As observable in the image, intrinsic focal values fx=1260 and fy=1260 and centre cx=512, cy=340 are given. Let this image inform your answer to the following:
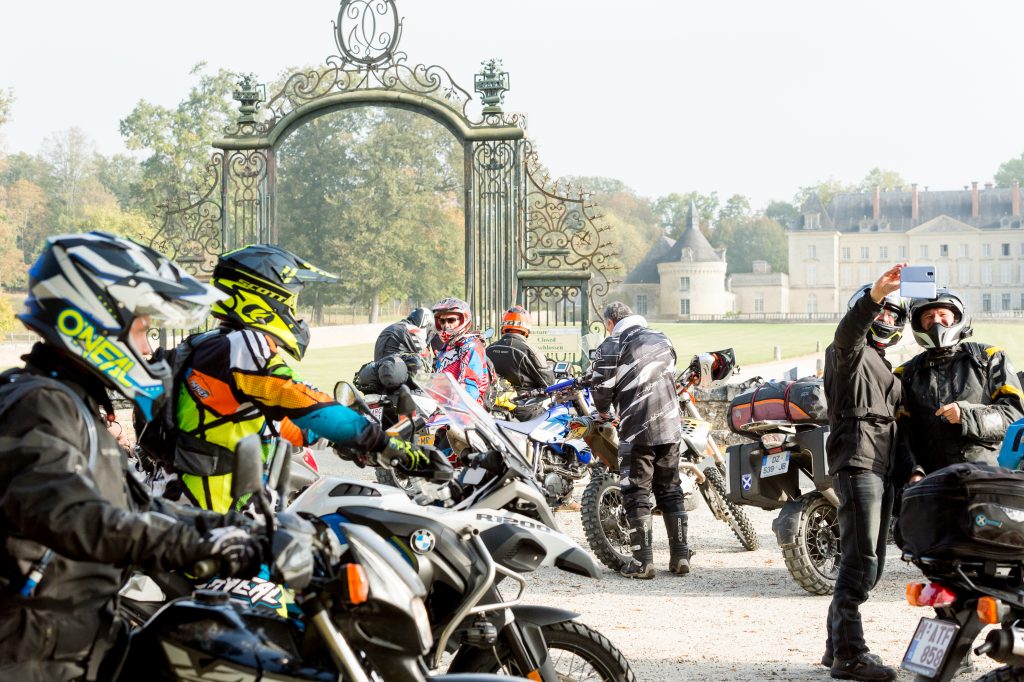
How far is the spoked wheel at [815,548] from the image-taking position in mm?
7797

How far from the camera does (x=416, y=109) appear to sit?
16031 mm

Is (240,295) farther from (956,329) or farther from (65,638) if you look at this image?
(956,329)

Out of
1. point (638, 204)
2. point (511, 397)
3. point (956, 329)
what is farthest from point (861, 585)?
point (638, 204)

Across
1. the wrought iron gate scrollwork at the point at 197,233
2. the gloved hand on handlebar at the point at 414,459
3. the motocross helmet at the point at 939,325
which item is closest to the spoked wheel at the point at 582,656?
the gloved hand on handlebar at the point at 414,459

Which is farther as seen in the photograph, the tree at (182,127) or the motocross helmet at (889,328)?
the tree at (182,127)

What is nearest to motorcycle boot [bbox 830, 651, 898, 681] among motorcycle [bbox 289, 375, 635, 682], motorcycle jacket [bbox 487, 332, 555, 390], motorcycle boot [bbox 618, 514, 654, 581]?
motorcycle [bbox 289, 375, 635, 682]

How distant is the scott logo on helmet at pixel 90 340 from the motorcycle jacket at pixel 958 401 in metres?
4.02

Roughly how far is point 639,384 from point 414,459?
507 cm

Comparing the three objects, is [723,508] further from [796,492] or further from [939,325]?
[939,325]

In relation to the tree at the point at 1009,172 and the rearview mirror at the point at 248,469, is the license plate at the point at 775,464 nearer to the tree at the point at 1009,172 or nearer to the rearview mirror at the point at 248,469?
the rearview mirror at the point at 248,469

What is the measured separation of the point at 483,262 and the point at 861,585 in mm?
12187

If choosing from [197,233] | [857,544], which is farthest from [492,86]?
[857,544]

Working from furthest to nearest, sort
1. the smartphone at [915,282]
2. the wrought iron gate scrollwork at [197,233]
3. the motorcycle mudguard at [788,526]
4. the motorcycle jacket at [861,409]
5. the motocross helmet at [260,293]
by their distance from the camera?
the wrought iron gate scrollwork at [197,233], the motorcycle mudguard at [788,526], the motorcycle jacket at [861,409], the smartphone at [915,282], the motocross helmet at [260,293]

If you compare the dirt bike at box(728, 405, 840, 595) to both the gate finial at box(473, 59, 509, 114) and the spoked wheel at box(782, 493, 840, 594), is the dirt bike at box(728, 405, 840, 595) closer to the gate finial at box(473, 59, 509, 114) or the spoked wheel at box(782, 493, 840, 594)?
the spoked wheel at box(782, 493, 840, 594)
